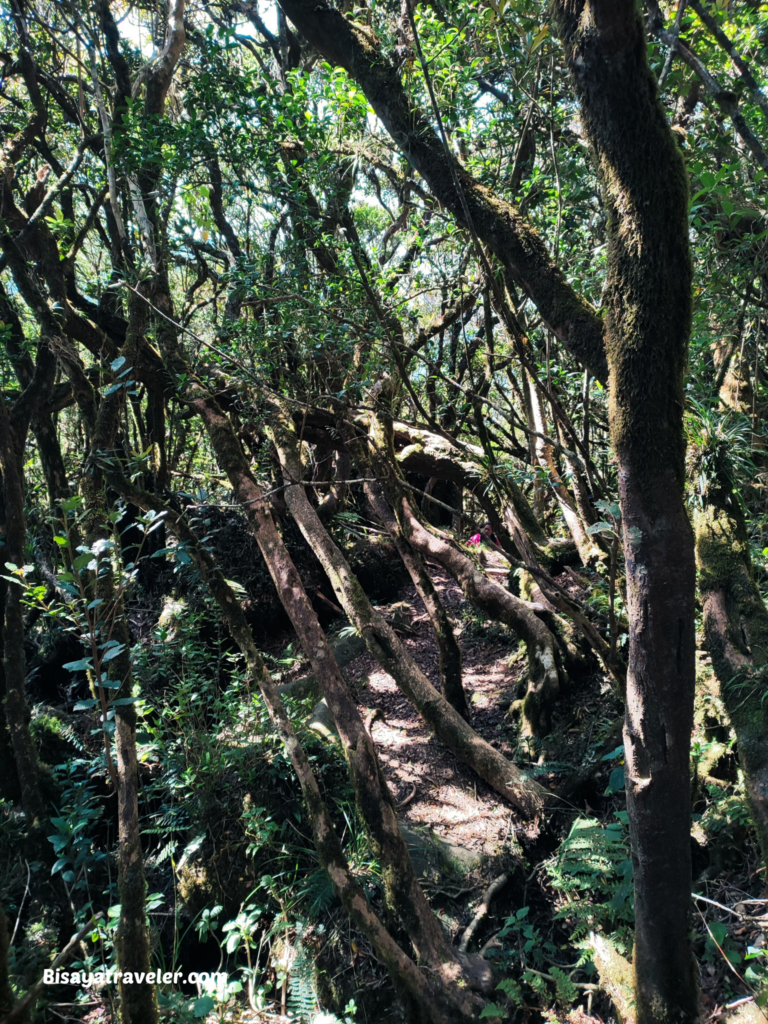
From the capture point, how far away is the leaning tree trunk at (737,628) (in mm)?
2770

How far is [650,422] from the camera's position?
67.4 inches

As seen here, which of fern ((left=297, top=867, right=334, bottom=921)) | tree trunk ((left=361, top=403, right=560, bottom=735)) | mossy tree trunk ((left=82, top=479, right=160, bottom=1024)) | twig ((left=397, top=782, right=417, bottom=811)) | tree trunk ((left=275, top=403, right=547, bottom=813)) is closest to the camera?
mossy tree trunk ((left=82, top=479, right=160, bottom=1024))

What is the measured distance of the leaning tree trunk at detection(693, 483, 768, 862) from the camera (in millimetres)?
2770

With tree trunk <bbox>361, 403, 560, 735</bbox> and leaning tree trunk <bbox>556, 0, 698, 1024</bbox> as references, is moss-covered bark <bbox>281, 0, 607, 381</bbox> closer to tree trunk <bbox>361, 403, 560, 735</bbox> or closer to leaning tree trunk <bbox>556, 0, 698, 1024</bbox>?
leaning tree trunk <bbox>556, 0, 698, 1024</bbox>

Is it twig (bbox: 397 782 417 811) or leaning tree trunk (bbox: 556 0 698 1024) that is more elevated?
leaning tree trunk (bbox: 556 0 698 1024)

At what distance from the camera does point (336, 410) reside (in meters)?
4.77

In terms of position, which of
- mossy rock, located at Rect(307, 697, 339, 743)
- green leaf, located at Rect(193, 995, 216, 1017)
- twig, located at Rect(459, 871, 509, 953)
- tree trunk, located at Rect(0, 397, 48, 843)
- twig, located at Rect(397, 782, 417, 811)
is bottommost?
twig, located at Rect(459, 871, 509, 953)

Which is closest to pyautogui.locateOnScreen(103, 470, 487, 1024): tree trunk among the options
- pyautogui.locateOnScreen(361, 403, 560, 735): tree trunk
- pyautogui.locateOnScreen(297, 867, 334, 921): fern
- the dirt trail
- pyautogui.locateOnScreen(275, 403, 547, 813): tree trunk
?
pyautogui.locateOnScreen(297, 867, 334, 921): fern

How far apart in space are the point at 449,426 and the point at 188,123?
382 cm

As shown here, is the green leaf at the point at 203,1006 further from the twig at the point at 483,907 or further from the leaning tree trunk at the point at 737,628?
the leaning tree trunk at the point at 737,628

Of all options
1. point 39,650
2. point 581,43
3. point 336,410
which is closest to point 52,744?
point 39,650

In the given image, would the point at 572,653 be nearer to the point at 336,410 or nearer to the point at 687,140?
the point at 336,410

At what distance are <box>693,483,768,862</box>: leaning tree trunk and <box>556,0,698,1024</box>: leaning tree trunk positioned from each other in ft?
3.70

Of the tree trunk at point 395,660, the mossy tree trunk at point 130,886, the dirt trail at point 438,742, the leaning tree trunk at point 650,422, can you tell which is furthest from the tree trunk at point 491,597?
the leaning tree trunk at point 650,422
